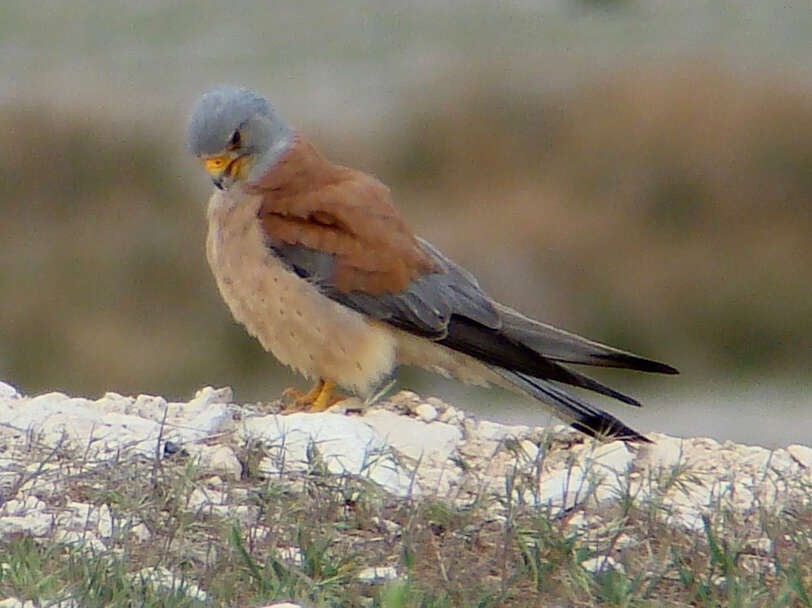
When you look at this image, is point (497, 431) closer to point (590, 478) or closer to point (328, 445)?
point (328, 445)

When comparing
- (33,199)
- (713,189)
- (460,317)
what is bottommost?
(460,317)

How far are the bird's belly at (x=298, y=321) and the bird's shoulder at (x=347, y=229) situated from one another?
8 cm

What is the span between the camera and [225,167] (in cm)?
607

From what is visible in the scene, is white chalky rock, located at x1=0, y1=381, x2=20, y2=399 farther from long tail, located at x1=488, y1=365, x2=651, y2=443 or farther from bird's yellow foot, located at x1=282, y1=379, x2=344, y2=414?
long tail, located at x1=488, y1=365, x2=651, y2=443

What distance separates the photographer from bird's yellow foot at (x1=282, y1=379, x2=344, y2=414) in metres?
5.70

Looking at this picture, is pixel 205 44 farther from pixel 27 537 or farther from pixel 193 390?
pixel 27 537

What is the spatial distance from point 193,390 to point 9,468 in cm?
668

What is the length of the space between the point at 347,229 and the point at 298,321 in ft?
1.06

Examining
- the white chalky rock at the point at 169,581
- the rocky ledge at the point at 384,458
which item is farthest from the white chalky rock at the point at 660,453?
the white chalky rock at the point at 169,581

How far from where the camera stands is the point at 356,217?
5801 millimetres

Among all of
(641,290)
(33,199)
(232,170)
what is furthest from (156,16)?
(232,170)

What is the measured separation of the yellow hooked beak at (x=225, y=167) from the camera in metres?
6.05

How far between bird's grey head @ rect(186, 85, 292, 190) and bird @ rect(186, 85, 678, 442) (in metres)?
0.14

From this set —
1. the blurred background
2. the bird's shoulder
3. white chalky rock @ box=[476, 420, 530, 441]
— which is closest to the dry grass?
white chalky rock @ box=[476, 420, 530, 441]
